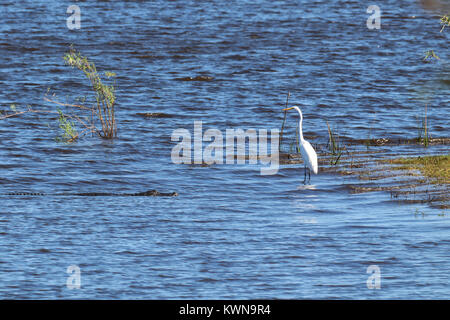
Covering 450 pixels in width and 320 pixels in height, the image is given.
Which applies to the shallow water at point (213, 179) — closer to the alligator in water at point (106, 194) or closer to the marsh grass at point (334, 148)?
the alligator in water at point (106, 194)

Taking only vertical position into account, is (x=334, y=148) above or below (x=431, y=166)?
above

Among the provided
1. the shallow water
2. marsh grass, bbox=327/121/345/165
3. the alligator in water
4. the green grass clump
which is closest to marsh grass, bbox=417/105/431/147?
the shallow water

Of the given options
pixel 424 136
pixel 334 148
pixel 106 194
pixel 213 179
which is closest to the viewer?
pixel 106 194

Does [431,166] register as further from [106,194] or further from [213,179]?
[106,194]

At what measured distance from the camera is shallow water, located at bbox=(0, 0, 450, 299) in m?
8.84

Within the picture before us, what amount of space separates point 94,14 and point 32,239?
2553 centimetres

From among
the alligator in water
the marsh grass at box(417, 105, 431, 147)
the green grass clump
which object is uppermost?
the marsh grass at box(417, 105, 431, 147)

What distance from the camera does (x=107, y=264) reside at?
9227 millimetres

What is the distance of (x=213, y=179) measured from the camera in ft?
45.6

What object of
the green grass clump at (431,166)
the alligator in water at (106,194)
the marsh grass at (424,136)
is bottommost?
the alligator in water at (106,194)

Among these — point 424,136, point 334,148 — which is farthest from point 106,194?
point 424,136

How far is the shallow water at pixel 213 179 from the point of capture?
8.84 meters

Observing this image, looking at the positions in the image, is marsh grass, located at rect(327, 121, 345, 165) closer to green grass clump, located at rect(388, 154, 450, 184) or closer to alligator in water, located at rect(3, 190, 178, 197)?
green grass clump, located at rect(388, 154, 450, 184)

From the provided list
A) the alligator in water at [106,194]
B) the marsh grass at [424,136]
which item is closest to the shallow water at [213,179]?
the alligator in water at [106,194]
